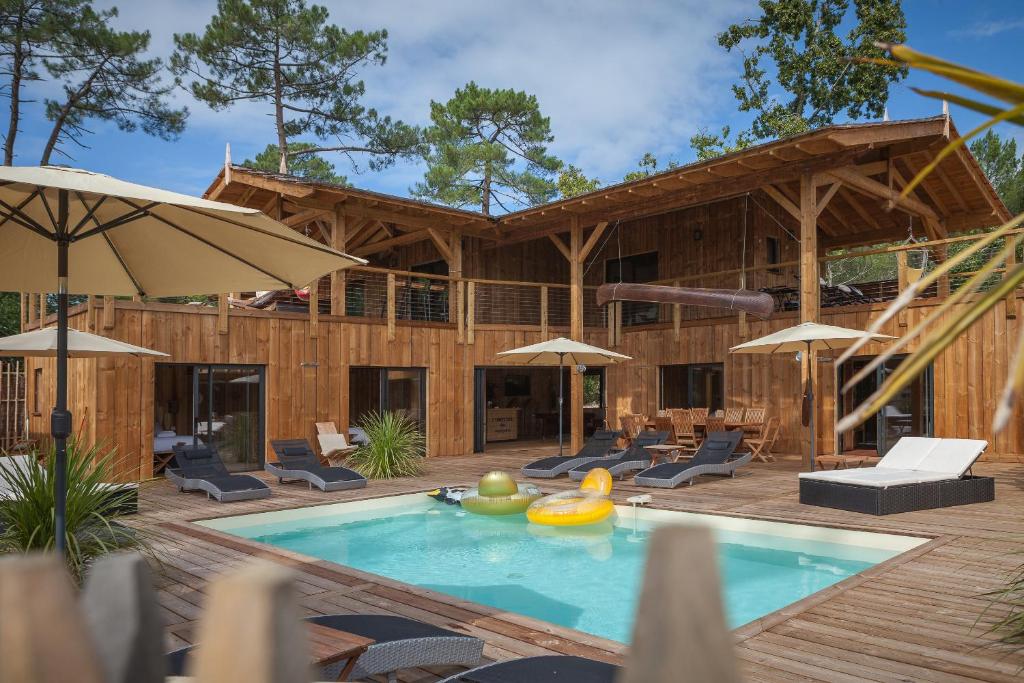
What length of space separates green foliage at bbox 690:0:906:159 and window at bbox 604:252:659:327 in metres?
10.9

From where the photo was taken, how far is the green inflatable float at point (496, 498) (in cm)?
931

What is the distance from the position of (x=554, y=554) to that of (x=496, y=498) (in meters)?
1.82

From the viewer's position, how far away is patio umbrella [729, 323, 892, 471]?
1070cm

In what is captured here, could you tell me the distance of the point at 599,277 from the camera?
64.6 ft

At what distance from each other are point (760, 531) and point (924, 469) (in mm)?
2587

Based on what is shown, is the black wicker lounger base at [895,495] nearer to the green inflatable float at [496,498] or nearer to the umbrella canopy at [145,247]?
the green inflatable float at [496,498]

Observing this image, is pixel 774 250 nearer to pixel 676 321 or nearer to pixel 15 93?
pixel 676 321

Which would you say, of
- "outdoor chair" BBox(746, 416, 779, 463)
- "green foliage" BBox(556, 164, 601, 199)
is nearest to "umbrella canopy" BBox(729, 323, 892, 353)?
"outdoor chair" BBox(746, 416, 779, 463)

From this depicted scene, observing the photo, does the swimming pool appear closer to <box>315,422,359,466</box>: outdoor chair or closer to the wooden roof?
<box>315,422,359,466</box>: outdoor chair

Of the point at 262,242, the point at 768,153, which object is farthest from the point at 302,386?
the point at 262,242

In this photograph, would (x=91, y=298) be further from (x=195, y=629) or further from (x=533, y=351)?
(x=195, y=629)

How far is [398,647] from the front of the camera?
3447 mm

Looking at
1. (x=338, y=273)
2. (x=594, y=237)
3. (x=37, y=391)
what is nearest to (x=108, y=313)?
(x=338, y=273)

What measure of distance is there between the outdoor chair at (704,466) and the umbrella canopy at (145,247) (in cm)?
710
